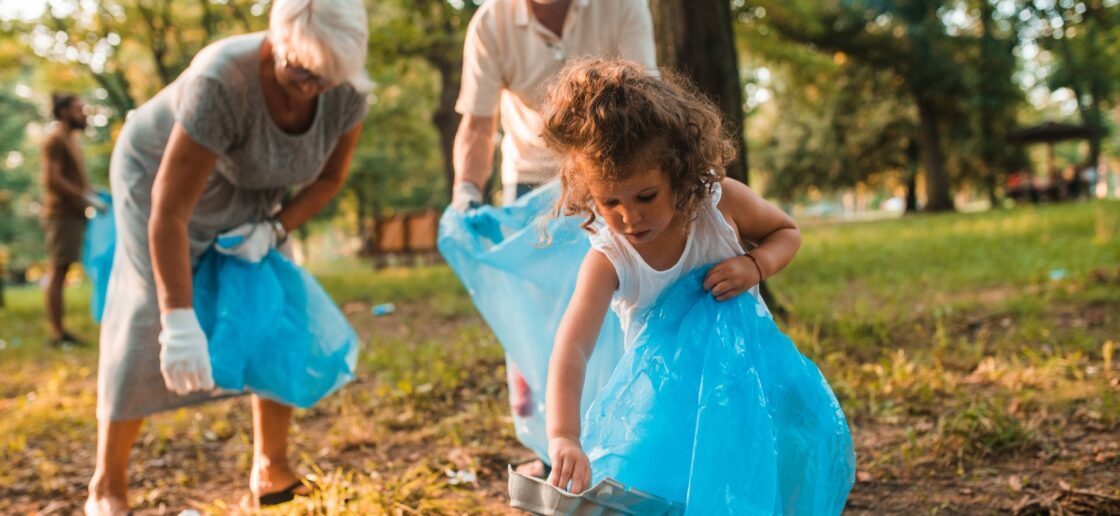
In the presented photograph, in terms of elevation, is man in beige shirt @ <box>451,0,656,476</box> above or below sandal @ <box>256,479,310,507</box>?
above

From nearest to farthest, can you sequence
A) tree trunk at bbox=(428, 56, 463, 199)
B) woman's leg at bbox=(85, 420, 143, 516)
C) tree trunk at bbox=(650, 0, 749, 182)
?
woman's leg at bbox=(85, 420, 143, 516)
tree trunk at bbox=(650, 0, 749, 182)
tree trunk at bbox=(428, 56, 463, 199)

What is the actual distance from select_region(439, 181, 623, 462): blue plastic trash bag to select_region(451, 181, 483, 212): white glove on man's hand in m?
0.03

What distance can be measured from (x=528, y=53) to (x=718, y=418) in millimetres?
1349

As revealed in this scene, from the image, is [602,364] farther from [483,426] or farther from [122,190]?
[122,190]

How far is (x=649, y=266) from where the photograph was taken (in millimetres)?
1534

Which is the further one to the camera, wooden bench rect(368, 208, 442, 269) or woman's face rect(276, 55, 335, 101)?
wooden bench rect(368, 208, 442, 269)

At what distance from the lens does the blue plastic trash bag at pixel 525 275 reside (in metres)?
2.16

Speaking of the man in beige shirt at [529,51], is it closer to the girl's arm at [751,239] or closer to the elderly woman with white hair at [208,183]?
the elderly woman with white hair at [208,183]

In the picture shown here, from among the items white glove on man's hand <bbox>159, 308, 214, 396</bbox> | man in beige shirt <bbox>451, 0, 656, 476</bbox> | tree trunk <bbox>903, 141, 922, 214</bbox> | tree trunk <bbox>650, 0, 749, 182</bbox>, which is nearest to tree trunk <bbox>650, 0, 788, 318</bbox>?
tree trunk <bbox>650, 0, 749, 182</bbox>

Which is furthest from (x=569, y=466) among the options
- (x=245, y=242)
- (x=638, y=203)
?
(x=245, y=242)

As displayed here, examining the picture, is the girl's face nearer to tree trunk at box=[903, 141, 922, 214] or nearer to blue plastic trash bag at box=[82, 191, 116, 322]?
blue plastic trash bag at box=[82, 191, 116, 322]

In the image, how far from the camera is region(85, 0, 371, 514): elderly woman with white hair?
6.82 feet

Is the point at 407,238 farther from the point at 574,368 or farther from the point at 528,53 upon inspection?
the point at 574,368

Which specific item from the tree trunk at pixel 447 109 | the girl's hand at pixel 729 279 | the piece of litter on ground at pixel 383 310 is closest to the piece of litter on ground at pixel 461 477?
the girl's hand at pixel 729 279
